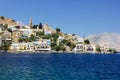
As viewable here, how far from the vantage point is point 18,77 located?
61.1 m

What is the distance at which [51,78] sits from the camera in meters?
60.9

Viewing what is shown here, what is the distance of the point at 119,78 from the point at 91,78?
209 inches

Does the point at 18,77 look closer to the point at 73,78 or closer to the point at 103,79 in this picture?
the point at 73,78

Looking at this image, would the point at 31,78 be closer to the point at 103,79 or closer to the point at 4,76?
the point at 4,76

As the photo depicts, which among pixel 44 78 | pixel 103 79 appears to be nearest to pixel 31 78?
pixel 44 78

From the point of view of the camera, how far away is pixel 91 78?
62.3 meters

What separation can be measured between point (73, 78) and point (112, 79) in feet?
22.8

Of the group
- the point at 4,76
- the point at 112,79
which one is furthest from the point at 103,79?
the point at 4,76

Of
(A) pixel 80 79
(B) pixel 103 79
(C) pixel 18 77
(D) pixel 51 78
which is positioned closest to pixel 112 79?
(B) pixel 103 79

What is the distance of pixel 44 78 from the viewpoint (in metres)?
60.8

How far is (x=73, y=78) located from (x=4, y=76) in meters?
12.0

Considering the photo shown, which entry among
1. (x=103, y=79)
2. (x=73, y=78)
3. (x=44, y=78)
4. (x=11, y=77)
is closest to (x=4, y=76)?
(x=11, y=77)

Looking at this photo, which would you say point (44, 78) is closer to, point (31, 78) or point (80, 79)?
point (31, 78)

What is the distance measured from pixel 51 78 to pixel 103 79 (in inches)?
360
